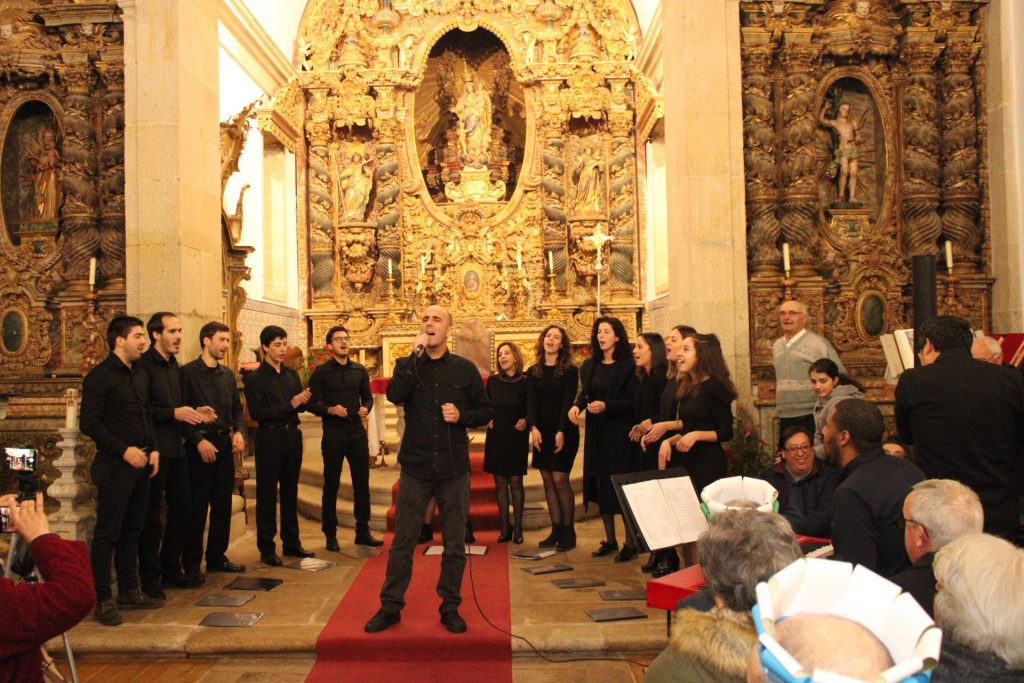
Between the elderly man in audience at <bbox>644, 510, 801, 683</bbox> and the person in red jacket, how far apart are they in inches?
61.7

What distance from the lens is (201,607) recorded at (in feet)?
16.5

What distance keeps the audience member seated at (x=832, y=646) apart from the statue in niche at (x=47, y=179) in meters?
8.72

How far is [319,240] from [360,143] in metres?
1.80

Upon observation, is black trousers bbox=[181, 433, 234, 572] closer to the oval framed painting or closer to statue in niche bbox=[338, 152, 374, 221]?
the oval framed painting

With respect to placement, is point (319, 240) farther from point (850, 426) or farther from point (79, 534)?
point (850, 426)

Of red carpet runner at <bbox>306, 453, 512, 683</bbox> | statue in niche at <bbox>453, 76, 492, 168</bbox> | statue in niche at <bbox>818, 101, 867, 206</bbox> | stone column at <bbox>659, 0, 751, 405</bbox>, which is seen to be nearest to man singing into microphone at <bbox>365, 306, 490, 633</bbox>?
red carpet runner at <bbox>306, 453, 512, 683</bbox>

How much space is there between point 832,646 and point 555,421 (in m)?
5.06

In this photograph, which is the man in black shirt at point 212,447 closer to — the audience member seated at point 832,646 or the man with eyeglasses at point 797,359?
the man with eyeglasses at point 797,359

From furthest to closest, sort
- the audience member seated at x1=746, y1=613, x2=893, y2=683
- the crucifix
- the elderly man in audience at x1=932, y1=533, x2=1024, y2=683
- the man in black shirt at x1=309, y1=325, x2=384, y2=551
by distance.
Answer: the crucifix, the man in black shirt at x1=309, y1=325, x2=384, y2=551, the elderly man in audience at x1=932, y1=533, x2=1024, y2=683, the audience member seated at x1=746, y1=613, x2=893, y2=683

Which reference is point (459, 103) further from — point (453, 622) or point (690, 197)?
point (453, 622)

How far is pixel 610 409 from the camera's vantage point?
19.2 ft

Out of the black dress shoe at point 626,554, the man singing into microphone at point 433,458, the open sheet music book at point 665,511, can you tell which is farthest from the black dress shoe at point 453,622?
the black dress shoe at point 626,554

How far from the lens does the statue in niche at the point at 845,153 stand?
862 centimetres

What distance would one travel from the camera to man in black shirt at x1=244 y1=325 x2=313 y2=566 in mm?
6016
